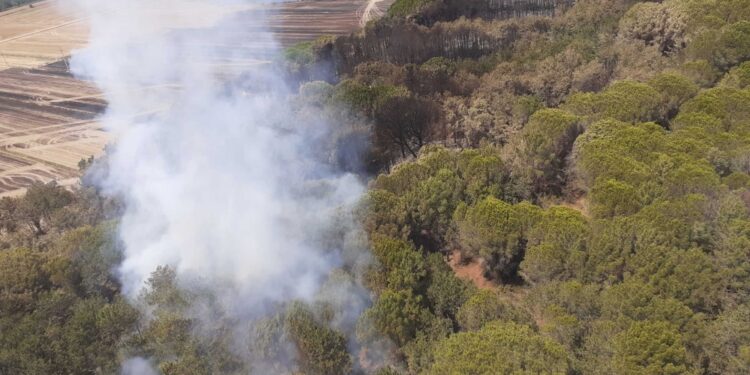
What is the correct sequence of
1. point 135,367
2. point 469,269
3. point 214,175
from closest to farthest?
point 135,367 → point 469,269 → point 214,175

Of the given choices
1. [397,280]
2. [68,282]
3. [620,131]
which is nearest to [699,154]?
[620,131]

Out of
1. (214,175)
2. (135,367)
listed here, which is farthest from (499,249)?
(135,367)

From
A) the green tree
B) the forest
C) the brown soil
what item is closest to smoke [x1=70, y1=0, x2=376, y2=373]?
the forest

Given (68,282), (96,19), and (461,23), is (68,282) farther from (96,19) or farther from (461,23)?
(461,23)

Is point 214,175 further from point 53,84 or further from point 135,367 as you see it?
point 53,84

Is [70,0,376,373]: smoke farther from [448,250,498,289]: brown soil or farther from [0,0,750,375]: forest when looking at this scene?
[448,250,498,289]: brown soil

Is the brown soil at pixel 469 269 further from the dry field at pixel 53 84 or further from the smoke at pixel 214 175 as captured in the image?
the dry field at pixel 53 84

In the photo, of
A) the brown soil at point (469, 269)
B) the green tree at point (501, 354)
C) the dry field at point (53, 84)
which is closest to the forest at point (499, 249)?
the green tree at point (501, 354)
